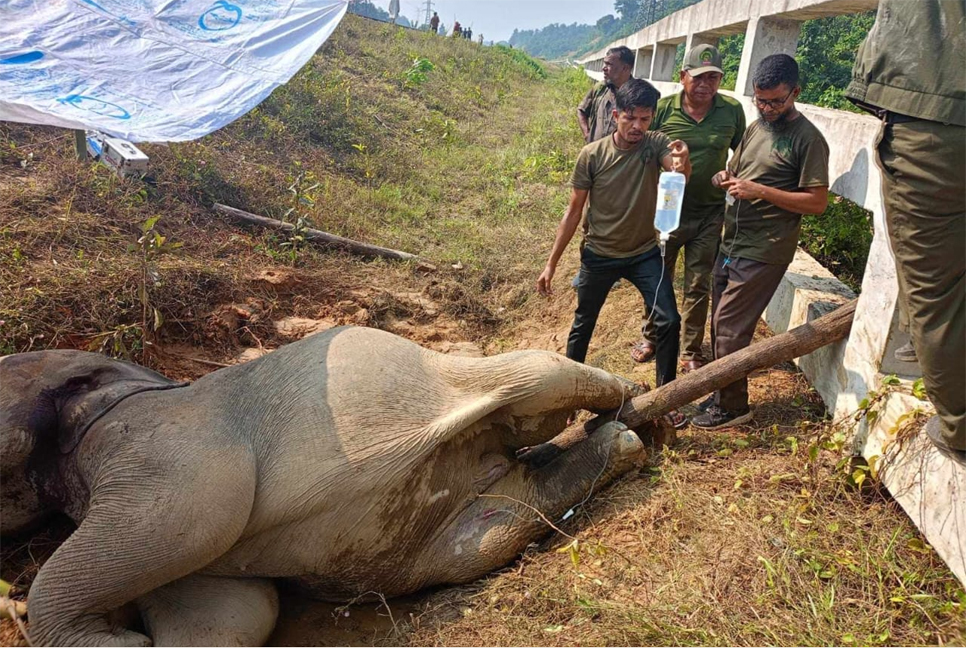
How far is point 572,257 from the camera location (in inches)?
273

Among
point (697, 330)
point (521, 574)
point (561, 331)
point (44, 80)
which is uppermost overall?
point (44, 80)

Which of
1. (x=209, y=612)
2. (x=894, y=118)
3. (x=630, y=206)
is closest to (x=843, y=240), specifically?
(x=630, y=206)

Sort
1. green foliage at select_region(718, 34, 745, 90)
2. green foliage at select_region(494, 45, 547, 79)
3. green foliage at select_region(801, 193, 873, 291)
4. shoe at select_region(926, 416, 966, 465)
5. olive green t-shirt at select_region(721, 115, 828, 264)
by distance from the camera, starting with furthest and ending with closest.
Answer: green foliage at select_region(494, 45, 547, 79) → green foliage at select_region(718, 34, 745, 90) → green foliage at select_region(801, 193, 873, 291) → olive green t-shirt at select_region(721, 115, 828, 264) → shoe at select_region(926, 416, 966, 465)

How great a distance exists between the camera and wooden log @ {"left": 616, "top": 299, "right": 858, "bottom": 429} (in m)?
3.43

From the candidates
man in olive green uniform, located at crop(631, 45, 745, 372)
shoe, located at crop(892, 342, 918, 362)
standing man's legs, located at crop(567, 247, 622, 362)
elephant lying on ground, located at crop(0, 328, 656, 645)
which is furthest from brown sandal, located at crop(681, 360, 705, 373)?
shoe, located at crop(892, 342, 918, 362)

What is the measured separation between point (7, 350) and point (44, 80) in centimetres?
158

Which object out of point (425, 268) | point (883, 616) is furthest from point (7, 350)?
point (883, 616)

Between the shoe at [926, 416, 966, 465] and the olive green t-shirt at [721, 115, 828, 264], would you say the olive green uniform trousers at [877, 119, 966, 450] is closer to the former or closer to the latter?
the shoe at [926, 416, 966, 465]

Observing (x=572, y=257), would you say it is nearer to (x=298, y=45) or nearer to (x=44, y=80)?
(x=298, y=45)

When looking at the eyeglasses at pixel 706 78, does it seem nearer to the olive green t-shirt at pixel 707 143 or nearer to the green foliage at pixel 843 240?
the olive green t-shirt at pixel 707 143

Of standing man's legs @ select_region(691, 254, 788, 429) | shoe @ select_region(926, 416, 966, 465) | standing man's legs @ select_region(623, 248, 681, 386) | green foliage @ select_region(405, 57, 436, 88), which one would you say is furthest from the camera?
green foliage @ select_region(405, 57, 436, 88)

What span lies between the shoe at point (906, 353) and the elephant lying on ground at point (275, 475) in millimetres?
1244

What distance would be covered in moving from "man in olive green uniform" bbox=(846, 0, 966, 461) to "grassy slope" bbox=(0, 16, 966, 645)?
694 millimetres

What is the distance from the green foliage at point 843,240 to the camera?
5.51 m
